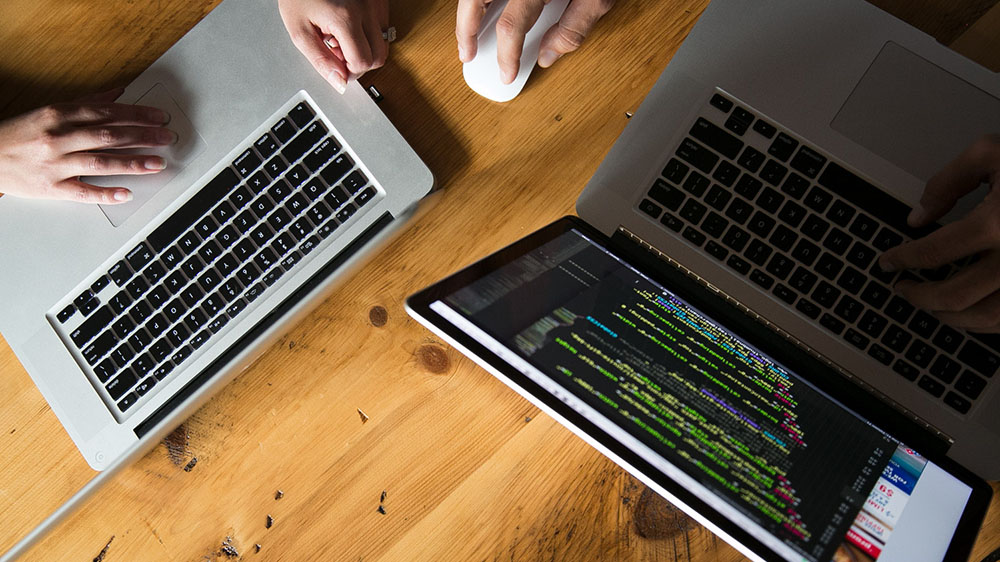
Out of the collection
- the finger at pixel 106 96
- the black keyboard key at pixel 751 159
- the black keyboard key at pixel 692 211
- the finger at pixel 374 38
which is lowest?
the finger at pixel 106 96

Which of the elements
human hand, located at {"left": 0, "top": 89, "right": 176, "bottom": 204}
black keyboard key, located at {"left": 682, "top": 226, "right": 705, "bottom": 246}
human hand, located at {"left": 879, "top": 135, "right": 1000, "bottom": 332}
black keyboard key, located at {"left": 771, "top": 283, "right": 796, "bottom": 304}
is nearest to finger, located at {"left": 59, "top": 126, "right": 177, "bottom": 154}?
human hand, located at {"left": 0, "top": 89, "right": 176, "bottom": 204}

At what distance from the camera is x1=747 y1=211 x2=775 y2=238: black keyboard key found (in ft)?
2.09

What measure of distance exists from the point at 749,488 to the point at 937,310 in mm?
274

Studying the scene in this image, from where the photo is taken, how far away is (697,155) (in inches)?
25.6

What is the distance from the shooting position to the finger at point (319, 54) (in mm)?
654

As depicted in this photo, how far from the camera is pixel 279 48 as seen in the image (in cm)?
67

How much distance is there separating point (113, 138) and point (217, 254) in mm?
172

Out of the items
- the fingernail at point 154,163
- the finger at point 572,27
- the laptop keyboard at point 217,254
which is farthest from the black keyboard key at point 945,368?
the fingernail at point 154,163

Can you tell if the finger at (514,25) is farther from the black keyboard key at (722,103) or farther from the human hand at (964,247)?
the human hand at (964,247)

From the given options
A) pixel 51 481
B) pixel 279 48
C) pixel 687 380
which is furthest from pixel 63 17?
pixel 687 380

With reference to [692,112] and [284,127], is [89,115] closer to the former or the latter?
[284,127]

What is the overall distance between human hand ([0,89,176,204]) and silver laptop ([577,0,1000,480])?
488 mm

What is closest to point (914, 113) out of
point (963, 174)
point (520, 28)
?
point (963, 174)

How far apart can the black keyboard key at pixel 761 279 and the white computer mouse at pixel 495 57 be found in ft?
1.10
